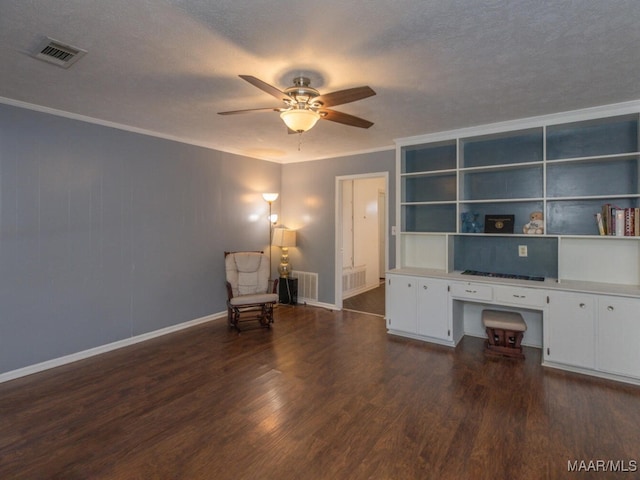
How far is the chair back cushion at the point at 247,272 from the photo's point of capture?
4605 mm

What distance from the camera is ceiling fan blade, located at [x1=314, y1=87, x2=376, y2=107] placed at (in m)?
2.10

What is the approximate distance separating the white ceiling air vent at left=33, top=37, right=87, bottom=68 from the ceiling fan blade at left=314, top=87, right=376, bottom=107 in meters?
1.57

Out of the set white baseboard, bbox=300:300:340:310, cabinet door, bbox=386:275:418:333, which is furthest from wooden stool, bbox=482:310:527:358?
white baseboard, bbox=300:300:340:310

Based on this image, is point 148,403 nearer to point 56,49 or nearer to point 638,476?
point 56,49

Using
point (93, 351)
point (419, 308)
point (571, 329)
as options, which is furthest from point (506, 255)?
point (93, 351)

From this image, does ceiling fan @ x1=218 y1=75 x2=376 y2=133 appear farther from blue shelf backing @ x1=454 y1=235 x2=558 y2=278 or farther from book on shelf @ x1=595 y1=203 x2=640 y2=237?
book on shelf @ x1=595 y1=203 x2=640 y2=237

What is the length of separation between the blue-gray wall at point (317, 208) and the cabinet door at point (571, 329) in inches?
114

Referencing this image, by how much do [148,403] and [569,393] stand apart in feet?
11.1

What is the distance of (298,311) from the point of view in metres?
5.23

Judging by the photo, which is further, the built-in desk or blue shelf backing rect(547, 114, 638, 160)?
blue shelf backing rect(547, 114, 638, 160)

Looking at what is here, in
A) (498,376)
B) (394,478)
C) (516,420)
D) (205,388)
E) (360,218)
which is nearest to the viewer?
(394,478)

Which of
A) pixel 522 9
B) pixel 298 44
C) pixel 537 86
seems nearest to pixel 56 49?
pixel 298 44

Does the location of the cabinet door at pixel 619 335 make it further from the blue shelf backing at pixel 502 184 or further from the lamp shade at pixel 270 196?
the lamp shade at pixel 270 196

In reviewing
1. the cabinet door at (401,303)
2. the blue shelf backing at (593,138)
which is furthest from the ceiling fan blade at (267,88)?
the blue shelf backing at (593,138)
